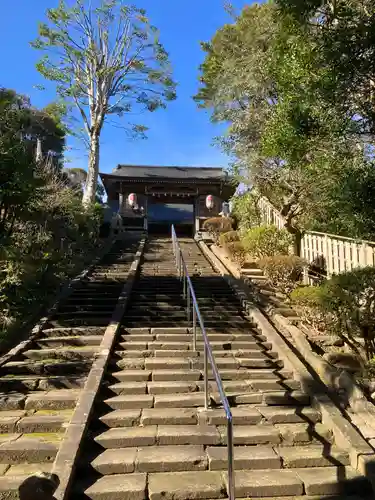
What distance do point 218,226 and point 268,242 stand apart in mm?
7000

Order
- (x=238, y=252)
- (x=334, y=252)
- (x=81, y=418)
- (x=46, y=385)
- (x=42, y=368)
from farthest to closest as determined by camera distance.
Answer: (x=238, y=252) < (x=334, y=252) < (x=42, y=368) < (x=46, y=385) < (x=81, y=418)

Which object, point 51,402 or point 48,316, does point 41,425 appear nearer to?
point 51,402

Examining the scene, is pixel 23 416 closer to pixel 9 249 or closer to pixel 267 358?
pixel 9 249

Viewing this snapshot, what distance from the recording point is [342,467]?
4441 mm

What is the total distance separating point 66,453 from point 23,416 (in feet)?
4.12

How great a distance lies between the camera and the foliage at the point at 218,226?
1950cm

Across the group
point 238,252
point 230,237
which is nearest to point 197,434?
point 238,252

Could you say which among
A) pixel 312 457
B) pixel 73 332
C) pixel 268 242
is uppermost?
pixel 268 242

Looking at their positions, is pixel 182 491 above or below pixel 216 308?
below

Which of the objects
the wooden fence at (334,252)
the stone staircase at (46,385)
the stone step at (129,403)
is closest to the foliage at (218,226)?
the wooden fence at (334,252)

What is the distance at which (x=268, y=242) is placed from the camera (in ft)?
42.3

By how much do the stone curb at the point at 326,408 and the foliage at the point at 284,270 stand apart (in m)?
2.23

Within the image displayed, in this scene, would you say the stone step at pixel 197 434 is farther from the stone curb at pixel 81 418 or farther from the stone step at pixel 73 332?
the stone step at pixel 73 332

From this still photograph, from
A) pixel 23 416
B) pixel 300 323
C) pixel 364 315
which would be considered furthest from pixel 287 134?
pixel 23 416
